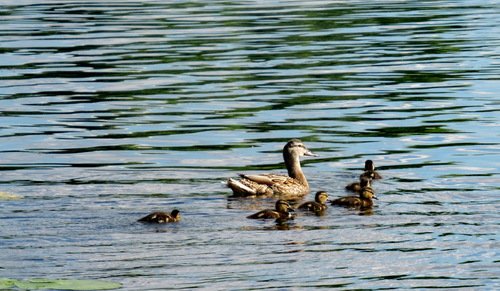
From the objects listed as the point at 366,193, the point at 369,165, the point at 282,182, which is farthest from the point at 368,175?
the point at 366,193

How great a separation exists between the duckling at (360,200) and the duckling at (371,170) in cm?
121

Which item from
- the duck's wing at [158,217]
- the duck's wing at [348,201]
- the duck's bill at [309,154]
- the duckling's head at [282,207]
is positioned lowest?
the duck's wing at [158,217]

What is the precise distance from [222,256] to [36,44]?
25487 millimetres

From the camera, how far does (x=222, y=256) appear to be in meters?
14.2

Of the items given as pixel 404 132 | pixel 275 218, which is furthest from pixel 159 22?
pixel 275 218

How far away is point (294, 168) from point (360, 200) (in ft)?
8.51

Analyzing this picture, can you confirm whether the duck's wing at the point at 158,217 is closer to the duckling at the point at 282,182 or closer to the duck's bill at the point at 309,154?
the duckling at the point at 282,182

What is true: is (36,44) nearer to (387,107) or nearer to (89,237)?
(387,107)

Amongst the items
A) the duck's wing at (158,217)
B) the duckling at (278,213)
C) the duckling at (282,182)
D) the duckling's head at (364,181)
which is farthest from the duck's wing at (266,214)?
the duckling at (282,182)

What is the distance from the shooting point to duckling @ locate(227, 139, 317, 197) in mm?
18062

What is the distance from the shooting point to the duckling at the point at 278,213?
16.2 meters

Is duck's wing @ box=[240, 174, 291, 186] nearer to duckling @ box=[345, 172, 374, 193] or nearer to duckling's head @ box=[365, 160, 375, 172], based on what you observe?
duckling @ box=[345, 172, 374, 193]

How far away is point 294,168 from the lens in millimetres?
19266

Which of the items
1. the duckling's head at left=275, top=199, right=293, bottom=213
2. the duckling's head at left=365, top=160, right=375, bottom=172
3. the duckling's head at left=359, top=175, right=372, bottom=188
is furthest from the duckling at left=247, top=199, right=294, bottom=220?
the duckling's head at left=365, top=160, right=375, bottom=172
